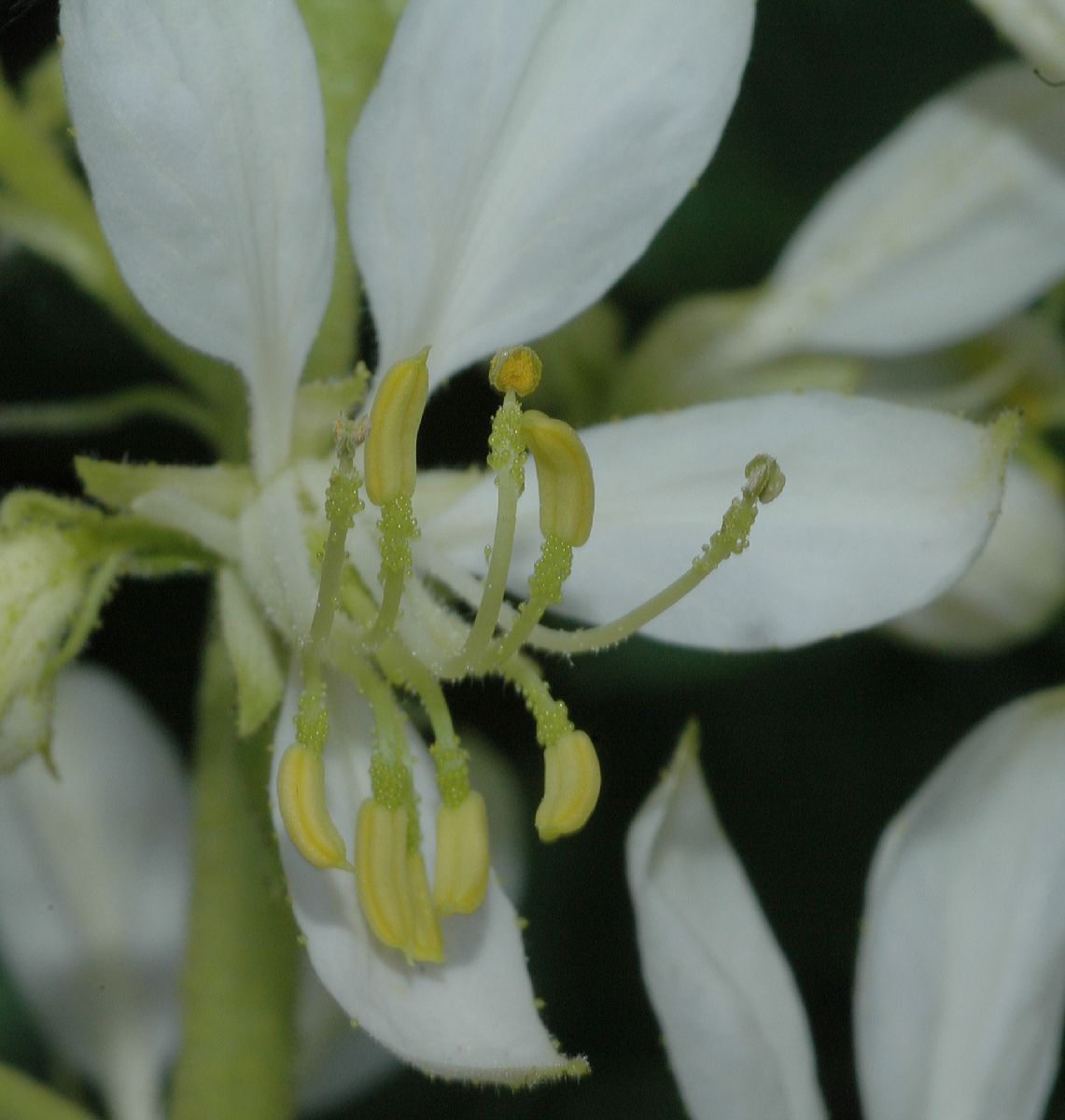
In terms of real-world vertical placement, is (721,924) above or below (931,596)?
below

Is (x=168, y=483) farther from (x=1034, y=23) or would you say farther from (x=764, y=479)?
(x=1034, y=23)

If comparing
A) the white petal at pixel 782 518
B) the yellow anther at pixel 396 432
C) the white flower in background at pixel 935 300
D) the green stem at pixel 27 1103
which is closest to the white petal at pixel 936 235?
the white flower in background at pixel 935 300

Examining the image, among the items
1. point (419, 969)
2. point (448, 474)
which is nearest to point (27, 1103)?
point (419, 969)

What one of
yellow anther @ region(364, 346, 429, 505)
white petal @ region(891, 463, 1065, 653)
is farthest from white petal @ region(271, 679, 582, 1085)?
white petal @ region(891, 463, 1065, 653)

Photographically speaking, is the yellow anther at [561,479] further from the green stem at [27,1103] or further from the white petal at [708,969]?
the green stem at [27,1103]

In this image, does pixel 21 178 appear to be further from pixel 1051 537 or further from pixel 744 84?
pixel 1051 537

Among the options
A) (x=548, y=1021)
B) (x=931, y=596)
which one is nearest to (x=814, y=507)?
(x=931, y=596)
